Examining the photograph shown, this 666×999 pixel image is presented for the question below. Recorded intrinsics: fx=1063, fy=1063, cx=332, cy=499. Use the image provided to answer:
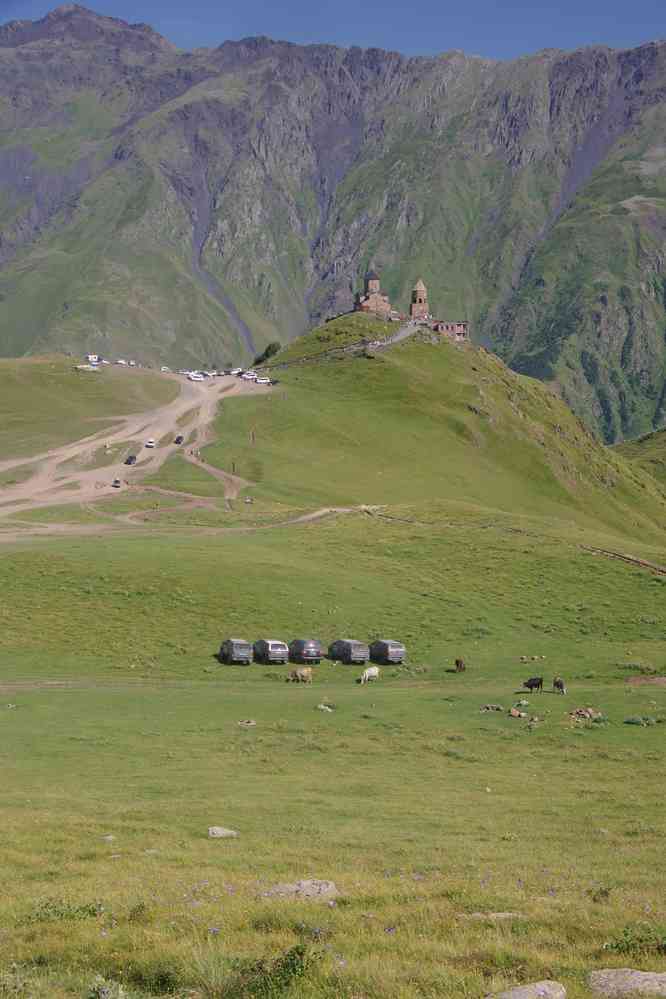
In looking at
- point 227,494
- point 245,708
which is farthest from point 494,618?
point 227,494

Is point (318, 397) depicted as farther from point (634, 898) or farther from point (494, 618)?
point (634, 898)

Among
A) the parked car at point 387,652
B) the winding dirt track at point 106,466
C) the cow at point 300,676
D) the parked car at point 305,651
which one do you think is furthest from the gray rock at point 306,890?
the winding dirt track at point 106,466

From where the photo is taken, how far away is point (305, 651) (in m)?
63.4

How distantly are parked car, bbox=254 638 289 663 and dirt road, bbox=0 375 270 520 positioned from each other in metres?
43.6

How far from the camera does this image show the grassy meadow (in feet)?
50.0

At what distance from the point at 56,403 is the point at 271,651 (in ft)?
404

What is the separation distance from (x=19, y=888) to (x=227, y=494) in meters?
99.6

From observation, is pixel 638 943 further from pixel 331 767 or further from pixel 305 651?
pixel 305 651

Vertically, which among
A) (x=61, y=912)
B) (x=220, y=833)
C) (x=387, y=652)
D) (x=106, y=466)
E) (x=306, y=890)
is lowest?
(x=220, y=833)

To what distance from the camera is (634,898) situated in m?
19.1

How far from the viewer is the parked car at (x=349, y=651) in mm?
64125

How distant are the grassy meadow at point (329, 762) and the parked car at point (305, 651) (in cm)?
249

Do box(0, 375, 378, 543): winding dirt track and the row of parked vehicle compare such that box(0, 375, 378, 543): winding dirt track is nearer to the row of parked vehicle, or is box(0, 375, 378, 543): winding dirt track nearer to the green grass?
the green grass

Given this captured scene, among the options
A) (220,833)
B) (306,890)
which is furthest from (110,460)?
(306,890)
